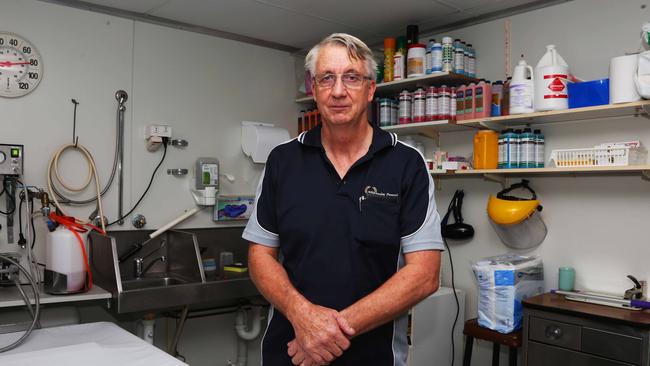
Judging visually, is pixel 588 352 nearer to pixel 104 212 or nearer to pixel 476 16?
pixel 476 16

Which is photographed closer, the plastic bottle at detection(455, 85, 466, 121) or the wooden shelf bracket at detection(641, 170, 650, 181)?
the wooden shelf bracket at detection(641, 170, 650, 181)

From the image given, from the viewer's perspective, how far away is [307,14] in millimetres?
3197

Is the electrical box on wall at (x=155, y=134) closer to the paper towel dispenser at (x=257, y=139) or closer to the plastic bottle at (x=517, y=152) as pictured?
the paper towel dispenser at (x=257, y=139)

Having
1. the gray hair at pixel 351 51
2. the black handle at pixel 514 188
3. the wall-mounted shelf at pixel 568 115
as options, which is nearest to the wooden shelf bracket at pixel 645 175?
the wall-mounted shelf at pixel 568 115

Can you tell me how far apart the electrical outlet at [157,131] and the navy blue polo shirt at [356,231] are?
1.83 metres

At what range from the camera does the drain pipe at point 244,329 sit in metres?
3.58

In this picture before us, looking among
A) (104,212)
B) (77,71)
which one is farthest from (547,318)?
(77,71)

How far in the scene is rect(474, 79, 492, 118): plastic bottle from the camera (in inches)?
116

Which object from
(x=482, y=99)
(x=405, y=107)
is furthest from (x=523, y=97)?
(x=405, y=107)

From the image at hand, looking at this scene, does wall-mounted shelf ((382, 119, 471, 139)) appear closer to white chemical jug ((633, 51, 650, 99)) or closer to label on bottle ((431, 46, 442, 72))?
label on bottle ((431, 46, 442, 72))

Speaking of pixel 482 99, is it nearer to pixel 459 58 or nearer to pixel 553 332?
pixel 459 58

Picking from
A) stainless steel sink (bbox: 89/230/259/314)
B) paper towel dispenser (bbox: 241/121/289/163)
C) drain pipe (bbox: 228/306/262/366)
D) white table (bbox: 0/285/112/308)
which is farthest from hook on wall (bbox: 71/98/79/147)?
drain pipe (bbox: 228/306/262/366)

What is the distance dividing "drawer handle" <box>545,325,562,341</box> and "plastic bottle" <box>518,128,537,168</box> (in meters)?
0.80

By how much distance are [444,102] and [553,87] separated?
64 cm
